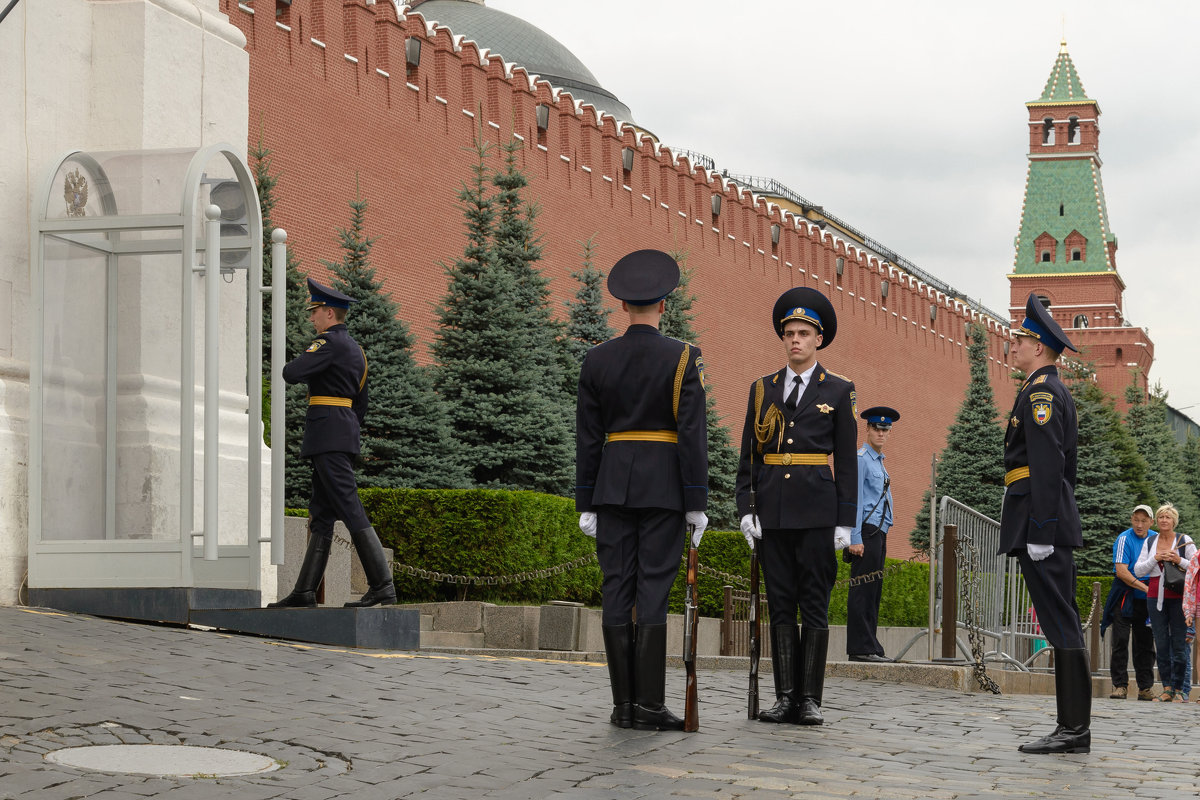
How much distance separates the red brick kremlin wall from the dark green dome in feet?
25.1

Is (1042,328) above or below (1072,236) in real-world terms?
below

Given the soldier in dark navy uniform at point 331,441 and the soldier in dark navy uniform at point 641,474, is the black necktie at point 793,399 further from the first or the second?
the soldier in dark navy uniform at point 331,441

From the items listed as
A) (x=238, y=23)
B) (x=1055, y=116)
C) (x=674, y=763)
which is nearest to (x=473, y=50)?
(x=238, y=23)

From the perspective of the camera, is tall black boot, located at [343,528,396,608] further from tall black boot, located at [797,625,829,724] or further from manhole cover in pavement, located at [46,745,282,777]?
manhole cover in pavement, located at [46,745,282,777]

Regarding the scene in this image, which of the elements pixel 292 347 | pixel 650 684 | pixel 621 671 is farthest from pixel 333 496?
pixel 292 347

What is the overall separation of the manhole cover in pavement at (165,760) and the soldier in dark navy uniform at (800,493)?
2.18 m

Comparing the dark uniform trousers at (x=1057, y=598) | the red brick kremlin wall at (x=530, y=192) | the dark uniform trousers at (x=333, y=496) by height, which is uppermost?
the red brick kremlin wall at (x=530, y=192)

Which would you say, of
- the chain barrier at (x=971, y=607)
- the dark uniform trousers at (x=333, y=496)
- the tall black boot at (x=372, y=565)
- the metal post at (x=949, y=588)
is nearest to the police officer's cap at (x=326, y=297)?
the dark uniform trousers at (x=333, y=496)

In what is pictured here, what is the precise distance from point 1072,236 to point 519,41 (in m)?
35.0

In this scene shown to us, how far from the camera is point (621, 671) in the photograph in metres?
5.93

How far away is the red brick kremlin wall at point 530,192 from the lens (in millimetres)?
20188

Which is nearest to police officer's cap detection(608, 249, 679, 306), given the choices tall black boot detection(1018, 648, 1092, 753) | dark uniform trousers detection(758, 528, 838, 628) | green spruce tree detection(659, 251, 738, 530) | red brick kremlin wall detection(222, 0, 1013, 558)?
dark uniform trousers detection(758, 528, 838, 628)

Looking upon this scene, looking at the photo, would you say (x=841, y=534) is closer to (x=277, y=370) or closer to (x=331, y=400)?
(x=331, y=400)

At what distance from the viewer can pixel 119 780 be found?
4473 mm
